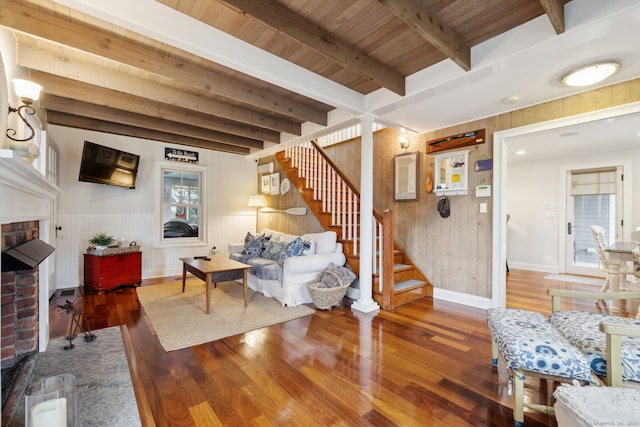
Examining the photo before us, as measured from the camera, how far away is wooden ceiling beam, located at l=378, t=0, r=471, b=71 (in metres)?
1.84

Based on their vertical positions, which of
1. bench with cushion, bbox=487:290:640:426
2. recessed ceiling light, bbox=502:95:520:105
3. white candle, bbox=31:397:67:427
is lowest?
white candle, bbox=31:397:67:427

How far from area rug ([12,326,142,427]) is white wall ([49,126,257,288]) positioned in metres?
2.80

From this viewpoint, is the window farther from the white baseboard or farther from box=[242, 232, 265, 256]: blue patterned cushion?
the white baseboard

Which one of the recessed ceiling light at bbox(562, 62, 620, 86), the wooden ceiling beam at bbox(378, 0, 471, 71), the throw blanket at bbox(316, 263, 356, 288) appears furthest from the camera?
the throw blanket at bbox(316, 263, 356, 288)

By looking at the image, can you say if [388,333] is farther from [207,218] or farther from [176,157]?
[176,157]

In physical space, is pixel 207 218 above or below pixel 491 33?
below

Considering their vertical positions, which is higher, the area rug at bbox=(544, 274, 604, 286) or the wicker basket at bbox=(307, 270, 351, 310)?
the wicker basket at bbox=(307, 270, 351, 310)

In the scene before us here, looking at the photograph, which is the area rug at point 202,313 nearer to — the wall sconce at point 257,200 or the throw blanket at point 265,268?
the throw blanket at point 265,268

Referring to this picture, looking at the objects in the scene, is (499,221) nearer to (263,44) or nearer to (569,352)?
(569,352)

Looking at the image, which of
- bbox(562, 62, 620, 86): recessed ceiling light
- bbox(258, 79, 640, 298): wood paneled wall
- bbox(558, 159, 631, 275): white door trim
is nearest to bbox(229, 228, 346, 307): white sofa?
bbox(258, 79, 640, 298): wood paneled wall

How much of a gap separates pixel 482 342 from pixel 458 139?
8.25 ft

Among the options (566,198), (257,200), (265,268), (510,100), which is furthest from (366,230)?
(566,198)

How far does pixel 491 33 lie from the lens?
7.54ft

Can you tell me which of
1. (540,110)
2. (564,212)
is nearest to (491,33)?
(540,110)
